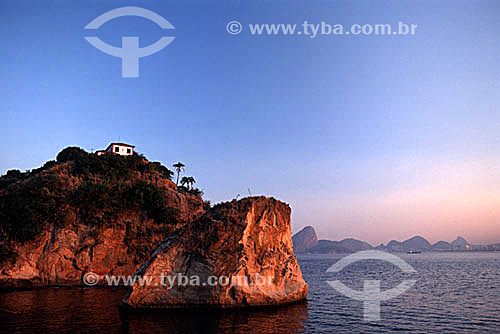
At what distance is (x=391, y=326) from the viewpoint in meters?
22.0

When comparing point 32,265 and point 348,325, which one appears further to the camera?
point 32,265

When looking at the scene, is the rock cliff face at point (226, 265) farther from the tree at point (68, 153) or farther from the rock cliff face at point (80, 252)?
the tree at point (68, 153)

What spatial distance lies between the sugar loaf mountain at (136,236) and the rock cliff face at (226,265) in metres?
0.08

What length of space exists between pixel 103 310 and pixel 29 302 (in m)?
9.15

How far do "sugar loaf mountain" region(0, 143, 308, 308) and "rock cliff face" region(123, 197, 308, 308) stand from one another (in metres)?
0.08

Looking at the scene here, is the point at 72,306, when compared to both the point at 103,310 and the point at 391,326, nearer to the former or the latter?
the point at 103,310

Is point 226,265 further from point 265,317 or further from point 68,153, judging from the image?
point 68,153

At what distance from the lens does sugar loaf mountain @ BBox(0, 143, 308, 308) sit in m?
27.4

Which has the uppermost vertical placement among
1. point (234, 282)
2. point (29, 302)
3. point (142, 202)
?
point (142, 202)

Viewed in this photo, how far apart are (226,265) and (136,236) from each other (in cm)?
2627

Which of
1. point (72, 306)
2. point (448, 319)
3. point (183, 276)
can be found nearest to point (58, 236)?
point (72, 306)

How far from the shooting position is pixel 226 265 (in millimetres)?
27562

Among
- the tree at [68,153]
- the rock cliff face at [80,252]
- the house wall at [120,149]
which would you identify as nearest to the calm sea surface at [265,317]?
the rock cliff face at [80,252]

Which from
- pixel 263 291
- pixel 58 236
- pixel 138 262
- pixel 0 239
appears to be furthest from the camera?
pixel 138 262
